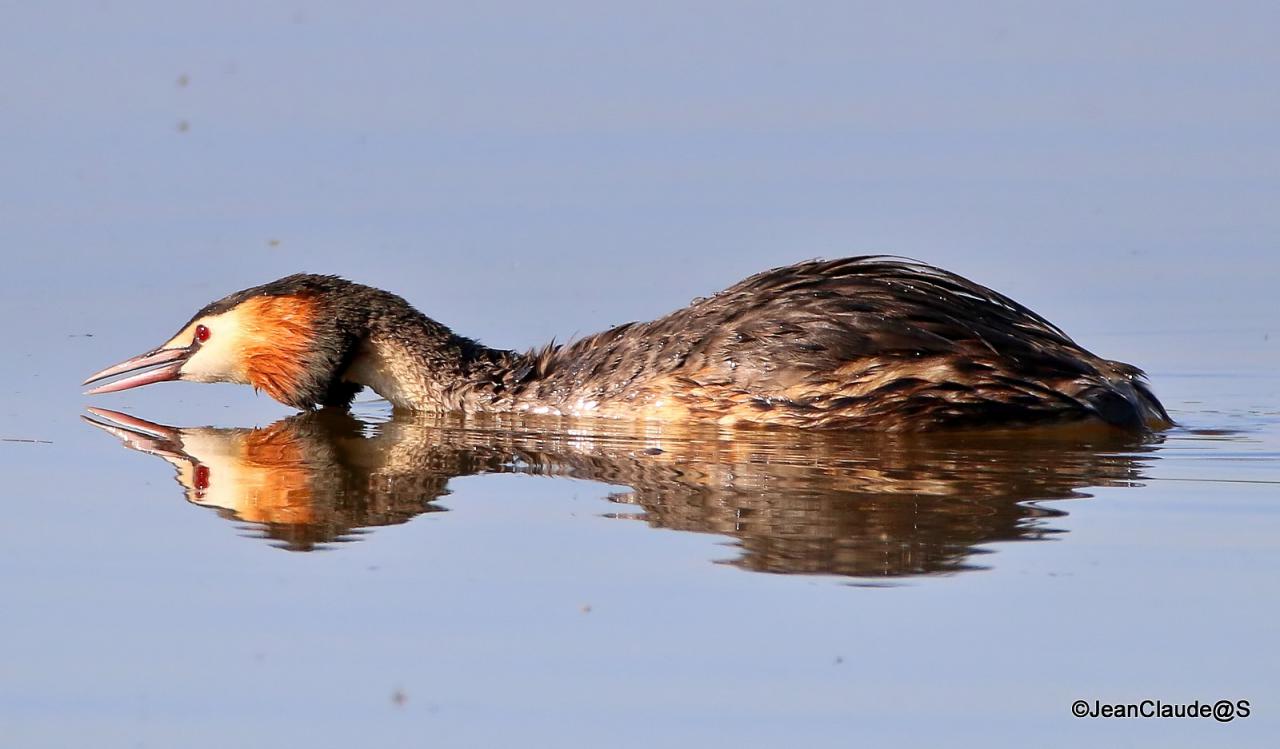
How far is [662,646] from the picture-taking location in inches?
254

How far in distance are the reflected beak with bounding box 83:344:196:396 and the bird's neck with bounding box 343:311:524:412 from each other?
3.02ft

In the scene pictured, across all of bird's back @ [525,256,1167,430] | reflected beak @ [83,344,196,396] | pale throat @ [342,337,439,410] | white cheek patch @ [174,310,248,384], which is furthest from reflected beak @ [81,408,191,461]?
bird's back @ [525,256,1167,430]

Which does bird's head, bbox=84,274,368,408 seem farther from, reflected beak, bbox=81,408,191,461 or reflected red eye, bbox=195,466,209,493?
reflected red eye, bbox=195,466,209,493

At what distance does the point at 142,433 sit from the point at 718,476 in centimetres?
316

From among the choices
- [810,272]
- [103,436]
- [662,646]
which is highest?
[810,272]

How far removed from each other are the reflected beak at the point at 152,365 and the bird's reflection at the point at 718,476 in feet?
1.53

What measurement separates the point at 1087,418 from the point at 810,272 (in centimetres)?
161

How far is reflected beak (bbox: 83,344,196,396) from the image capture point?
37.0 ft

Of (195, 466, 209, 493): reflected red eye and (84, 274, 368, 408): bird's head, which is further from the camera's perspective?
(84, 274, 368, 408): bird's head

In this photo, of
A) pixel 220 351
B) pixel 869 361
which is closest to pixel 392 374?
pixel 220 351

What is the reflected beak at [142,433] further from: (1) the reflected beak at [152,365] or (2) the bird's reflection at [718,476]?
(1) the reflected beak at [152,365]

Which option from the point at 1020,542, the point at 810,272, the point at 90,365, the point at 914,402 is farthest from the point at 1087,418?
the point at 90,365

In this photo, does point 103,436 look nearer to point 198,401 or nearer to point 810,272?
point 198,401

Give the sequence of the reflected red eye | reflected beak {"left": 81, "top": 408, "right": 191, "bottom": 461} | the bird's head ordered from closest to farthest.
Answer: the reflected red eye
reflected beak {"left": 81, "top": 408, "right": 191, "bottom": 461}
the bird's head
